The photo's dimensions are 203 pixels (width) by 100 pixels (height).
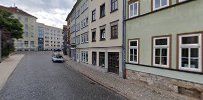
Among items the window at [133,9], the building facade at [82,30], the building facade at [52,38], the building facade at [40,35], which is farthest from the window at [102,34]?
the building facade at [52,38]

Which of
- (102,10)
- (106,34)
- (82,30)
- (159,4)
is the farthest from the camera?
A: (82,30)

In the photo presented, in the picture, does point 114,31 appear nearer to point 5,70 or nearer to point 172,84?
point 172,84

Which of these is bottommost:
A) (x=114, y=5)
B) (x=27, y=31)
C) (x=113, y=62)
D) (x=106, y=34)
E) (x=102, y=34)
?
(x=113, y=62)

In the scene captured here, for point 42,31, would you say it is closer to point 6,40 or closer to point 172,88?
point 6,40

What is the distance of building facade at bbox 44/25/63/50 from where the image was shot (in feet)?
407

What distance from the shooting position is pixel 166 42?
1218 centimetres

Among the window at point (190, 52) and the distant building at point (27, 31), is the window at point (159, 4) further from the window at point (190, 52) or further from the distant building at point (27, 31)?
the distant building at point (27, 31)

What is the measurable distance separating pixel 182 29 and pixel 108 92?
569 cm

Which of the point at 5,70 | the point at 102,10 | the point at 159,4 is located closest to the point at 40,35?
the point at 5,70

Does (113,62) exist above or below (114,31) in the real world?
below

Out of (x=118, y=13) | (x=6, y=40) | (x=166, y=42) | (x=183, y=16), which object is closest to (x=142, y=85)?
(x=166, y=42)

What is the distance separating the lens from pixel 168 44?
39.1 feet

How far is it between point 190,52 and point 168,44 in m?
1.65

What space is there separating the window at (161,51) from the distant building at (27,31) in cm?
9220
